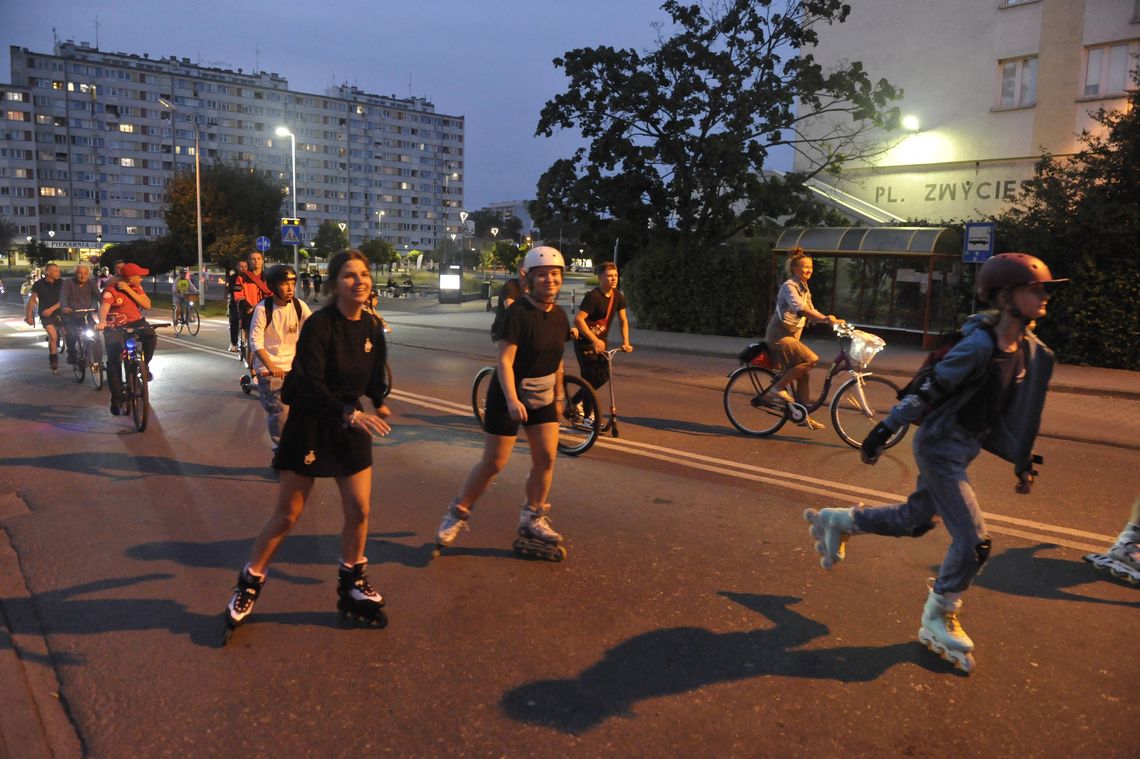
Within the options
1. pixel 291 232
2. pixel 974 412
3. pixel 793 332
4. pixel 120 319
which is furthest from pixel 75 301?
pixel 291 232

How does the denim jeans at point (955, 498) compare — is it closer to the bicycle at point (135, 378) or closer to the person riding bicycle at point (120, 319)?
the bicycle at point (135, 378)

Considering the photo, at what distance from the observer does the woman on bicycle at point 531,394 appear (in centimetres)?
477

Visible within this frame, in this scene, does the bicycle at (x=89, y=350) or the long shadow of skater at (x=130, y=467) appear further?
the bicycle at (x=89, y=350)

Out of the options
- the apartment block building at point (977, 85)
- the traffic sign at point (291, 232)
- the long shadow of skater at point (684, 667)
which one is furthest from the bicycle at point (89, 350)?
the apartment block building at point (977, 85)

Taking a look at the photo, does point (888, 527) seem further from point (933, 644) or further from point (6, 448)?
point (6, 448)

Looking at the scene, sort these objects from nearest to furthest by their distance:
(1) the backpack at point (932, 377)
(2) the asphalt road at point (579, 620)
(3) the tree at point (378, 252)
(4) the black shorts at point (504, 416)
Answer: (2) the asphalt road at point (579, 620)
(1) the backpack at point (932, 377)
(4) the black shorts at point (504, 416)
(3) the tree at point (378, 252)

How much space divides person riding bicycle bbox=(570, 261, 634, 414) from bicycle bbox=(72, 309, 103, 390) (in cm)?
681

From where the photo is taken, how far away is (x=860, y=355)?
311 inches

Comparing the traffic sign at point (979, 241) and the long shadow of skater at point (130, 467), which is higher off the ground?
the traffic sign at point (979, 241)

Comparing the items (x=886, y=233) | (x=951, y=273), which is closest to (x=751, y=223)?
(x=886, y=233)

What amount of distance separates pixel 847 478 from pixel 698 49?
18794 mm

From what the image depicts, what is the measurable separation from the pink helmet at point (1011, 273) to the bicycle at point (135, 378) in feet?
25.3

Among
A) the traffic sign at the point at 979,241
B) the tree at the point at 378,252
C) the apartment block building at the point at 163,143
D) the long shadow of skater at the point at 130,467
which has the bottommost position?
the long shadow of skater at the point at 130,467

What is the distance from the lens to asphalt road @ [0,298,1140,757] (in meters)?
3.15
